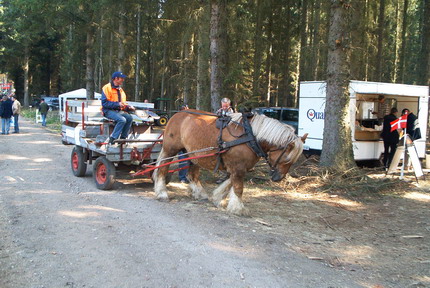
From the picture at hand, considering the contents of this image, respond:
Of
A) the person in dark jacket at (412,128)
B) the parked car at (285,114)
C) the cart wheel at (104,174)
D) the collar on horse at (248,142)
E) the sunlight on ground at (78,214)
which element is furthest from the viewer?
the parked car at (285,114)

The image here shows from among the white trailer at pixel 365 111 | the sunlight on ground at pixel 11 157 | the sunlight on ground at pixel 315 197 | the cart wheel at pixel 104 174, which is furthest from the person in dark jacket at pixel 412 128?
the sunlight on ground at pixel 11 157

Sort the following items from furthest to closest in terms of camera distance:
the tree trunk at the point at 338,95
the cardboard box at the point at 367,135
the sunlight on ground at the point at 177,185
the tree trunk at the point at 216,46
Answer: the cardboard box at the point at 367,135
the tree trunk at the point at 216,46
the tree trunk at the point at 338,95
the sunlight on ground at the point at 177,185

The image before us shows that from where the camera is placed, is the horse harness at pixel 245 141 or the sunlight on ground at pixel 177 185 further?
the sunlight on ground at pixel 177 185

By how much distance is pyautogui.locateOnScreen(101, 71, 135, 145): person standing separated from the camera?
751 cm

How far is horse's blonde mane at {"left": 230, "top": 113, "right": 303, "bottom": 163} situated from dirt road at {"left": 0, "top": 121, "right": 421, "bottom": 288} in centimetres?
128

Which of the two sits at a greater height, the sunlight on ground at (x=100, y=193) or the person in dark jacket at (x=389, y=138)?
the person in dark jacket at (x=389, y=138)

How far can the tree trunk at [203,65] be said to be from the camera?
1108 cm

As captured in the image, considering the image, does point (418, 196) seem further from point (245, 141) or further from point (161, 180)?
point (161, 180)

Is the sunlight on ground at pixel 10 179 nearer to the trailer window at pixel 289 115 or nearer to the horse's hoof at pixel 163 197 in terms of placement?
the horse's hoof at pixel 163 197

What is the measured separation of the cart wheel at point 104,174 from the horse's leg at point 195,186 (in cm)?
156

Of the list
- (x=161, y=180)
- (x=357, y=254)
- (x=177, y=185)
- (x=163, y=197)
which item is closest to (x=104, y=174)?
(x=161, y=180)

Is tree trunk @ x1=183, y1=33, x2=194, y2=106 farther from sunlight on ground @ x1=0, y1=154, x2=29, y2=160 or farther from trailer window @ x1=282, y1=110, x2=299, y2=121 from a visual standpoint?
sunlight on ground @ x1=0, y1=154, x2=29, y2=160

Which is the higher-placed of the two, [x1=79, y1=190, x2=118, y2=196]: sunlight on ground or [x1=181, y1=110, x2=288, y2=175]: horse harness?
[x1=181, y1=110, x2=288, y2=175]: horse harness

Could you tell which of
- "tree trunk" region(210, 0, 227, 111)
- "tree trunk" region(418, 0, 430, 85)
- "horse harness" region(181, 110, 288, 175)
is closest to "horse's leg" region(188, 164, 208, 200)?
"horse harness" region(181, 110, 288, 175)
